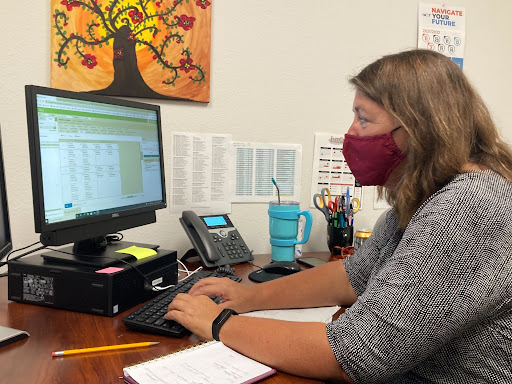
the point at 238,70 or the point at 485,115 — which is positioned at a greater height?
the point at 238,70

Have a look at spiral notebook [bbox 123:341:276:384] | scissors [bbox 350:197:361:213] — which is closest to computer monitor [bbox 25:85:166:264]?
spiral notebook [bbox 123:341:276:384]

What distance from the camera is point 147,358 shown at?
2.50 ft

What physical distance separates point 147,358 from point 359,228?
120 cm

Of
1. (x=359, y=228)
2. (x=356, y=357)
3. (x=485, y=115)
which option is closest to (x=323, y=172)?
(x=359, y=228)

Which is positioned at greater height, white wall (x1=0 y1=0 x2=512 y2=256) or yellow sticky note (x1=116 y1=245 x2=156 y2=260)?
white wall (x1=0 y1=0 x2=512 y2=256)

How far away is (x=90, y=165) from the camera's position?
105 cm

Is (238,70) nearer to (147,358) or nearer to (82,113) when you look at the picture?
(82,113)

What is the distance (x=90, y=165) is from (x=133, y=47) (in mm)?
529

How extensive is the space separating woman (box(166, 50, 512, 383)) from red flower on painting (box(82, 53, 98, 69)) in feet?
2.68

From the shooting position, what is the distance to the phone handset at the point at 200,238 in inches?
54.6

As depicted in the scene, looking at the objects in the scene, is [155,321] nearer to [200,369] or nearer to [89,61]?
[200,369]

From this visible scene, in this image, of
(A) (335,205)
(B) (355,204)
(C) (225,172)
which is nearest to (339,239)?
(A) (335,205)

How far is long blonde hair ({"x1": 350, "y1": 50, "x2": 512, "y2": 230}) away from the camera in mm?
847

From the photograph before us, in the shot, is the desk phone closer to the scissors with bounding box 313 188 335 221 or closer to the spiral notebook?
the scissors with bounding box 313 188 335 221
